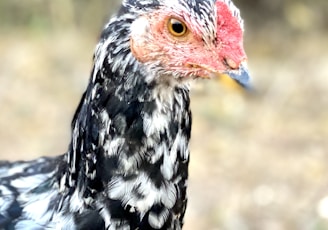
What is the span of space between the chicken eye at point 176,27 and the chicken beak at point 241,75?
0.17 m

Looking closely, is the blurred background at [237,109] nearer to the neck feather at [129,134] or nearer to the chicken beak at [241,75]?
the neck feather at [129,134]

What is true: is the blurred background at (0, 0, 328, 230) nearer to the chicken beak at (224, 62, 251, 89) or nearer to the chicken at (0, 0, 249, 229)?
the chicken at (0, 0, 249, 229)

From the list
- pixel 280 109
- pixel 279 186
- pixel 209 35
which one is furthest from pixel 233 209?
pixel 209 35

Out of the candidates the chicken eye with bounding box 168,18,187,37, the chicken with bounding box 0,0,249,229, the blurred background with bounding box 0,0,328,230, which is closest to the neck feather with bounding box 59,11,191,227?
the chicken with bounding box 0,0,249,229

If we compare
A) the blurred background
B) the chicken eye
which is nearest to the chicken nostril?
the chicken eye

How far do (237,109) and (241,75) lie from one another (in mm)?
2896

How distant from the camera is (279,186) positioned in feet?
13.9

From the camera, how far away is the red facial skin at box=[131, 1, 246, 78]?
80.7 inches

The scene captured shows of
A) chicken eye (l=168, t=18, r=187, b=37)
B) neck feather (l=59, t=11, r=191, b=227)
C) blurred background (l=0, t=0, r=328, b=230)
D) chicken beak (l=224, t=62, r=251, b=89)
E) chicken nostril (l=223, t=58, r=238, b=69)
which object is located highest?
blurred background (l=0, t=0, r=328, b=230)

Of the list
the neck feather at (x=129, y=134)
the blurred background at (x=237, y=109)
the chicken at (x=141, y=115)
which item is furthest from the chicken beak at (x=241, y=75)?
the blurred background at (x=237, y=109)

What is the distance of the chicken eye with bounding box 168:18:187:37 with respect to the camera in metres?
2.04

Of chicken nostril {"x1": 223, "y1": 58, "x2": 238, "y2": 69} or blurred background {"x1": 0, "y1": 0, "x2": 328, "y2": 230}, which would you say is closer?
chicken nostril {"x1": 223, "y1": 58, "x2": 238, "y2": 69}

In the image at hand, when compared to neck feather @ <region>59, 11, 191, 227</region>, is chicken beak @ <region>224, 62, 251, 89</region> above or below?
above

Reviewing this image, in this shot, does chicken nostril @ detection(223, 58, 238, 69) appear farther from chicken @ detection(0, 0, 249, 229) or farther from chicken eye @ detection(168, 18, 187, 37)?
chicken eye @ detection(168, 18, 187, 37)
